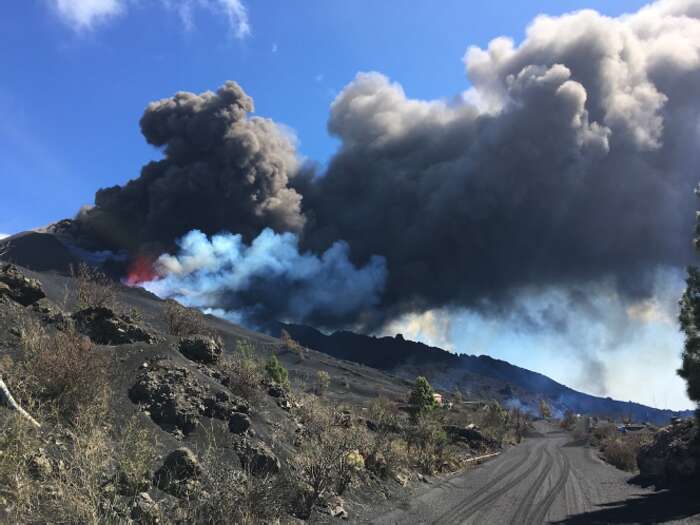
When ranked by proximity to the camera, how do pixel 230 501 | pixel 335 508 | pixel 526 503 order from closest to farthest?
pixel 230 501, pixel 335 508, pixel 526 503

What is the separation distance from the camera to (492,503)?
15.8 m

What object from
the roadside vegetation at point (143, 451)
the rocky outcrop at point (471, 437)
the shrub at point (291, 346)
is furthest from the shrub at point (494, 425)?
the shrub at point (291, 346)

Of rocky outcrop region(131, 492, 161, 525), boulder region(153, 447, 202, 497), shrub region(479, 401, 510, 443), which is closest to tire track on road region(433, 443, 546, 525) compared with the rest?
boulder region(153, 447, 202, 497)

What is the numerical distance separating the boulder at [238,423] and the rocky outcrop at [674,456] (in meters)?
18.9

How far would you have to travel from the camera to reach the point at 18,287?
14859 millimetres

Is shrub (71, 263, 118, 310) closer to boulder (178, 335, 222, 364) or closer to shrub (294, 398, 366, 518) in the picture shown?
boulder (178, 335, 222, 364)

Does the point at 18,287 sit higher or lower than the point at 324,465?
higher

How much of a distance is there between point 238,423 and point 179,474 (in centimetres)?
411

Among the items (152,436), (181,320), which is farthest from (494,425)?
(152,436)

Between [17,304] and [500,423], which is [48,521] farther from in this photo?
[500,423]

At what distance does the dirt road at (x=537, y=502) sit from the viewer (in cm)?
1359

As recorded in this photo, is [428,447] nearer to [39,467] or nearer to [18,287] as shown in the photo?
[18,287]

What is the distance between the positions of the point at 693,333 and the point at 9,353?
21.6m

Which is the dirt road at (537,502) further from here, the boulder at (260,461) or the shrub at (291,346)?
the shrub at (291,346)
